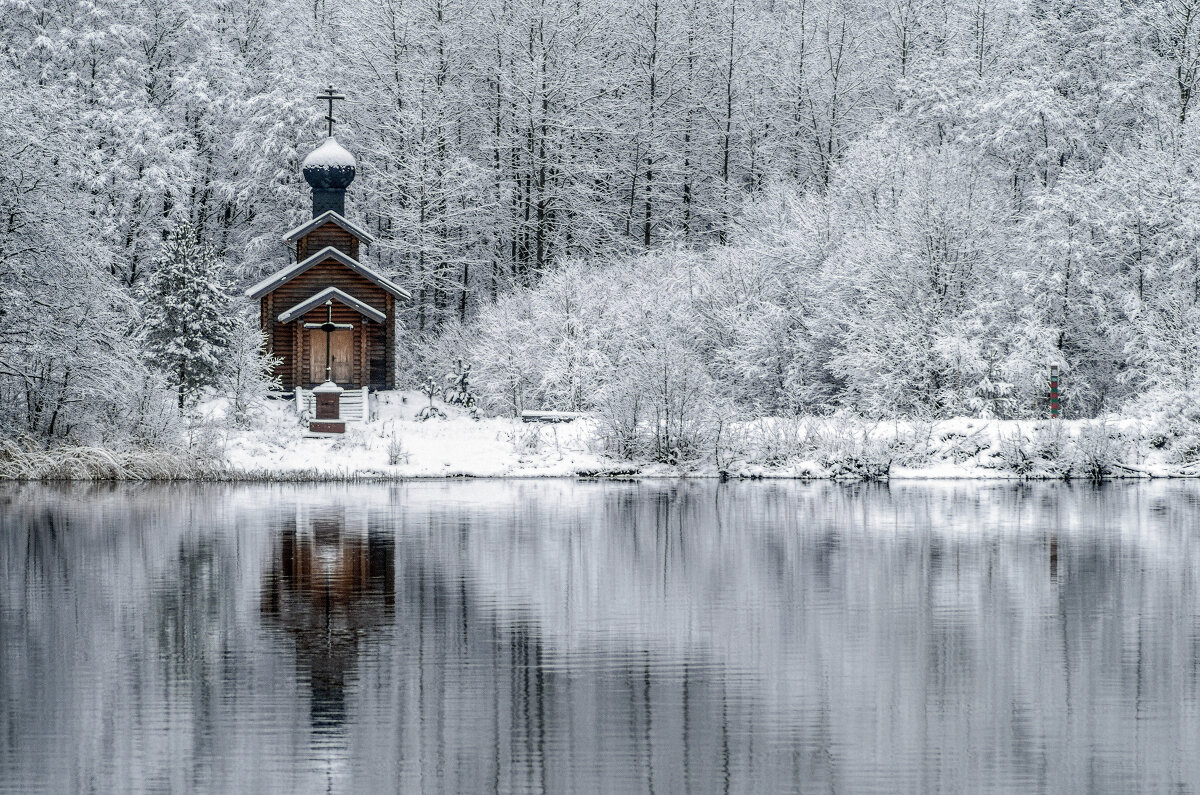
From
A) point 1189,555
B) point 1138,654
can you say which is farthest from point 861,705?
point 1189,555

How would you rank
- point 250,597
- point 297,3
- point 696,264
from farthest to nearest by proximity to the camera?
1. point 297,3
2. point 696,264
3. point 250,597

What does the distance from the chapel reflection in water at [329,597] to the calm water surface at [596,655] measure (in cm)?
6

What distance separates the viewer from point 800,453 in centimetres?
3669

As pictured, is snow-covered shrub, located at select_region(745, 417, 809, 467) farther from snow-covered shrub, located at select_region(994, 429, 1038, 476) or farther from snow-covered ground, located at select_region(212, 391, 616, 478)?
snow-covered shrub, located at select_region(994, 429, 1038, 476)

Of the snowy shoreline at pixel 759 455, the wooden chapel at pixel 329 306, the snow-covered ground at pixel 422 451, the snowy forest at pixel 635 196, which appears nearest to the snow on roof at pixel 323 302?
the wooden chapel at pixel 329 306

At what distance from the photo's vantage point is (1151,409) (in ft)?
121

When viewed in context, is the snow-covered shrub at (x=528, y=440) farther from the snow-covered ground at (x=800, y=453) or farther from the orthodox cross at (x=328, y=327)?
the orthodox cross at (x=328, y=327)

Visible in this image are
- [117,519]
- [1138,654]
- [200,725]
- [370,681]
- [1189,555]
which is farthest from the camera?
[117,519]

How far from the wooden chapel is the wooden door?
3cm

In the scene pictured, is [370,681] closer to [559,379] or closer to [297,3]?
[559,379]

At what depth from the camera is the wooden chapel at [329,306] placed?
4809 cm

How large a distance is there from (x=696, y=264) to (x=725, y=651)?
35678mm

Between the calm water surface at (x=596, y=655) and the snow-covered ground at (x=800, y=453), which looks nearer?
the calm water surface at (x=596, y=655)

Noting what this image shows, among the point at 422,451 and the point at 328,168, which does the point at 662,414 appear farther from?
the point at 328,168
